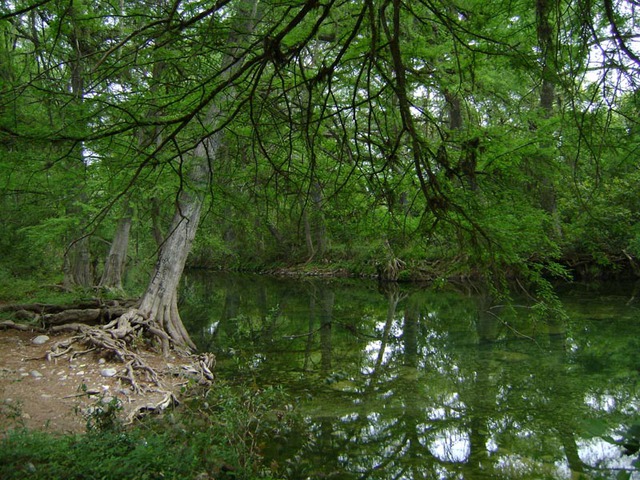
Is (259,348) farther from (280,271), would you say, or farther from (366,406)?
(280,271)

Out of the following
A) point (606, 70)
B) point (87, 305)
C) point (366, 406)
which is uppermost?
point (606, 70)

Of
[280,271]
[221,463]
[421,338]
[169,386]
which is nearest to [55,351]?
[169,386]

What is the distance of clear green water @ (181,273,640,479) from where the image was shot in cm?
423

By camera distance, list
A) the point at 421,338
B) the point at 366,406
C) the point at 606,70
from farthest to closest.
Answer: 1. the point at 421,338
2. the point at 366,406
3. the point at 606,70

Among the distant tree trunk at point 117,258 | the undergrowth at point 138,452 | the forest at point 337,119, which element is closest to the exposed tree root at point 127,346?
the forest at point 337,119

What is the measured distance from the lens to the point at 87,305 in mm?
8406

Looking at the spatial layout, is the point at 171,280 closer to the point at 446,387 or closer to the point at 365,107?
the point at 446,387

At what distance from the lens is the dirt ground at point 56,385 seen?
4465mm

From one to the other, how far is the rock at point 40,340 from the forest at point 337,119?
4.77 ft

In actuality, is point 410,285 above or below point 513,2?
below

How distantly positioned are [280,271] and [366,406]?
22.4 metres

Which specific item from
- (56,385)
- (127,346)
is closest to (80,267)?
(127,346)

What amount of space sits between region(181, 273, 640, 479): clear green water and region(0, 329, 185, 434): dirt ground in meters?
1.48

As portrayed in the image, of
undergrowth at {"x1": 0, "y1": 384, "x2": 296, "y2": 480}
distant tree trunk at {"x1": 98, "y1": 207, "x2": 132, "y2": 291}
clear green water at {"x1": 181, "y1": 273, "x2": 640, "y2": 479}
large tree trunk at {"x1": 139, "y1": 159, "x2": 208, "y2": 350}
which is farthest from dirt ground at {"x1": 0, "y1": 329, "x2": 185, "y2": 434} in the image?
distant tree trunk at {"x1": 98, "y1": 207, "x2": 132, "y2": 291}
